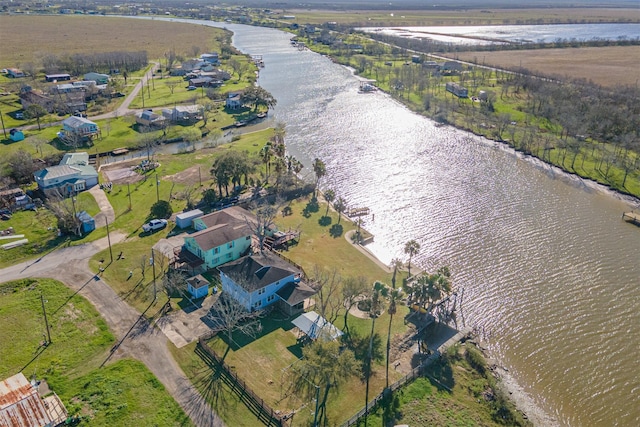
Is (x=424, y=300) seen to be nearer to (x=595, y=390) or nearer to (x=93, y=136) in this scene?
(x=595, y=390)

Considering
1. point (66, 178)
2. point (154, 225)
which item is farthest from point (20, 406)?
point (66, 178)

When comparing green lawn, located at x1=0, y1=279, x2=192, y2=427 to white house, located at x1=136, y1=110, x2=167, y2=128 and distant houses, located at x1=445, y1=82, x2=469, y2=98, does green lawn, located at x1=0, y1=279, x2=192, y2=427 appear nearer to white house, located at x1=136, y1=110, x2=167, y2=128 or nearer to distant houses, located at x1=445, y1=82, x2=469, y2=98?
white house, located at x1=136, y1=110, x2=167, y2=128

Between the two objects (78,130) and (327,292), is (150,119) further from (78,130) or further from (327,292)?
(327,292)

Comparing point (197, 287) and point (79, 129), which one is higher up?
point (79, 129)

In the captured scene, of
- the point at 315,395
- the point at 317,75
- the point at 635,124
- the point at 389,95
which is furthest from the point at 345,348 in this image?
the point at 317,75

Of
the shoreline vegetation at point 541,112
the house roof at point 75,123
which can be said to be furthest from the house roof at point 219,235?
the shoreline vegetation at point 541,112

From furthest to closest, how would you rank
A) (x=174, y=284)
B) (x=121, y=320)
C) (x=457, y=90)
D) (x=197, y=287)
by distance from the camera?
1. (x=457, y=90)
2. (x=174, y=284)
3. (x=197, y=287)
4. (x=121, y=320)
